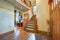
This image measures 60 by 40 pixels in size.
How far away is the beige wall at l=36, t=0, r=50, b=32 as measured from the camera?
595cm

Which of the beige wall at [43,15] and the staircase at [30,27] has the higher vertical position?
the beige wall at [43,15]

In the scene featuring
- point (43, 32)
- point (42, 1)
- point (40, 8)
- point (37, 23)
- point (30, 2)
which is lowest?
point (43, 32)

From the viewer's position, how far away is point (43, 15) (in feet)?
20.5

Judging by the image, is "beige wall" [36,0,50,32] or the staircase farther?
the staircase

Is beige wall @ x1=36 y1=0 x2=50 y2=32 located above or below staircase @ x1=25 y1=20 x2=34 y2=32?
above

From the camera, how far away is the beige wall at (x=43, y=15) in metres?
5.95

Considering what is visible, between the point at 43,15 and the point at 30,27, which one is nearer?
the point at 43,15

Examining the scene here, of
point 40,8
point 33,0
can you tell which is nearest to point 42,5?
point 40,8

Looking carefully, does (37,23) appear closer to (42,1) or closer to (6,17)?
(42,1)

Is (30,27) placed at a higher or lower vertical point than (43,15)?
lower

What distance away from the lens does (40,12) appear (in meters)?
6.52

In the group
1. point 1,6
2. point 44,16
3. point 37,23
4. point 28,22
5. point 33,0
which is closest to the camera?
point 1,6

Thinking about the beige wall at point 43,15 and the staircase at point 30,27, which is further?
the staircase at point 30,27

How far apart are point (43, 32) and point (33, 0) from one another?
11650 mm
